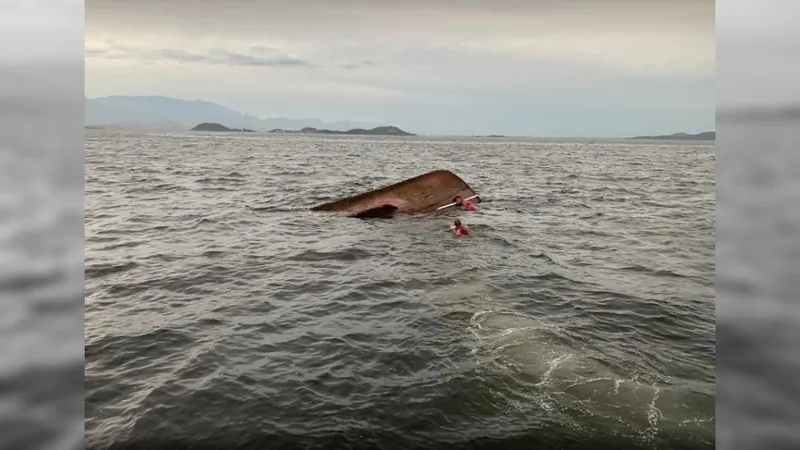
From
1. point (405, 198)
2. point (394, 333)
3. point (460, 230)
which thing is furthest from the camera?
point (405, 198)

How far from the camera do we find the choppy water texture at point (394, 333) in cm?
617

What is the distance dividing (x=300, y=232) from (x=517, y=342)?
32.0ft

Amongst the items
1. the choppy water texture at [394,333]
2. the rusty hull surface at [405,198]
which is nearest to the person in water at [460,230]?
the choppy water texture at [394,333]

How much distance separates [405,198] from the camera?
2014 cm

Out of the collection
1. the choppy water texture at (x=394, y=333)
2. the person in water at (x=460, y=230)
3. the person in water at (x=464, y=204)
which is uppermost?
the person in water at (x=464, y=204)

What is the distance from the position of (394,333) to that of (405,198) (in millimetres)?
11590

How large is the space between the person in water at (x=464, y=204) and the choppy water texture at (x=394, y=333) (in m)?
2.10

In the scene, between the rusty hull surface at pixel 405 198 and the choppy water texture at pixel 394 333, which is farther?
the rusty hull surface at pixel 405 198

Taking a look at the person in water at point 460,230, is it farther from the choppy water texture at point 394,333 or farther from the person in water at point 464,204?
the person in water at point 464,204

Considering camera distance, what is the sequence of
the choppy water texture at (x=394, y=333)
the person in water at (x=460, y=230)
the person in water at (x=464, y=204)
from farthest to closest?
1. the person in water at (x=464, y=204)
2. the person in water at (x=460, y=230)
3. the choppy water texture at (x=394, y=333)

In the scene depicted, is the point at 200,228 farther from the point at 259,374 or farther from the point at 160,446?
the point at 160,446

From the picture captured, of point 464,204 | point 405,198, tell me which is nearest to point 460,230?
point 405,198

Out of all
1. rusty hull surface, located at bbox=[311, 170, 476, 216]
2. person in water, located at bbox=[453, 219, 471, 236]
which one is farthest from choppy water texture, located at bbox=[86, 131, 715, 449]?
rusty hull surface, located at bbox=[311, 170, 476, 216]

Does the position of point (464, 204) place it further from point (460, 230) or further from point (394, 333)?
point (394, 333)
